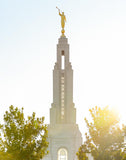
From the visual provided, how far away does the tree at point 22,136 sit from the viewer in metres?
25.8

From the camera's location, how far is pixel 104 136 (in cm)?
3067

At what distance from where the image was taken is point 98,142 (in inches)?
1214

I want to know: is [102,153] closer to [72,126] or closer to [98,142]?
[98,142]

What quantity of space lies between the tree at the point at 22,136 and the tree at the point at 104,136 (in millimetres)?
6039

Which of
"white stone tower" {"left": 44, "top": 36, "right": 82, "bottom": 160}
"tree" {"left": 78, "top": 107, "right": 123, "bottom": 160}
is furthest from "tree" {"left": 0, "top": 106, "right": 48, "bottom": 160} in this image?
"white stone tower" {"left": 44, "top": 36, "right": 82, "bottom": 160}

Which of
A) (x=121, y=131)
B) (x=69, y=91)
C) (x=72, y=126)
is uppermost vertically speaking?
(x=69, y=91)

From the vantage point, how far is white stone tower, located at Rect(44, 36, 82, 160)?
64750 millimetres

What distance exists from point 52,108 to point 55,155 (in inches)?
401

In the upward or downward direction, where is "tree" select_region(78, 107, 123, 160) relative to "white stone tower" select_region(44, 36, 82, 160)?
downward

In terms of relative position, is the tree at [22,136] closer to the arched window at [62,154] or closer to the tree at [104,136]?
the tree at [104,136]

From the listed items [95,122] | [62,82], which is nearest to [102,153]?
[95,122]

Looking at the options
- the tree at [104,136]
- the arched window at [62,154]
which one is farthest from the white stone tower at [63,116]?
the tree at [104,136]

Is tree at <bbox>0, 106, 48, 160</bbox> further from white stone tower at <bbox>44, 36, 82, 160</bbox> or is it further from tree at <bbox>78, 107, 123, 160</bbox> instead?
white stone tower at <bbox>44, 36, 82, 160</bbox>

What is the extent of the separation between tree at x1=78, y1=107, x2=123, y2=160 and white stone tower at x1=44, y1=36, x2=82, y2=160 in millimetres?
34185
